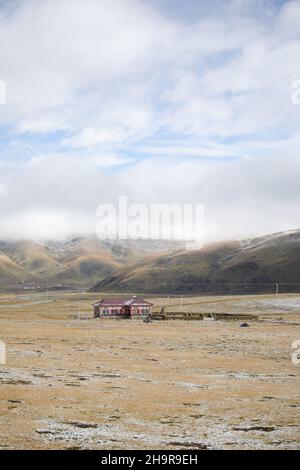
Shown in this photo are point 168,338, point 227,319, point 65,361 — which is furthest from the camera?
point 227,319

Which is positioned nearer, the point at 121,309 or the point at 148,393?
the point at 148,393

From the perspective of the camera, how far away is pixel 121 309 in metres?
143

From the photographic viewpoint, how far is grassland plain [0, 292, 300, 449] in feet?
92.6

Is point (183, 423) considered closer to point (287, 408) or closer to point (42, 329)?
point (287, 408)

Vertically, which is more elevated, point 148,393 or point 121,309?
point 148,393

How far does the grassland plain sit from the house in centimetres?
5403

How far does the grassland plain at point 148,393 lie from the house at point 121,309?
54.0m

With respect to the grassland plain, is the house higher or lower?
lower

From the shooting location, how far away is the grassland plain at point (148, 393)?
28.2 metres

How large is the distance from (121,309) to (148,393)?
10225cm
